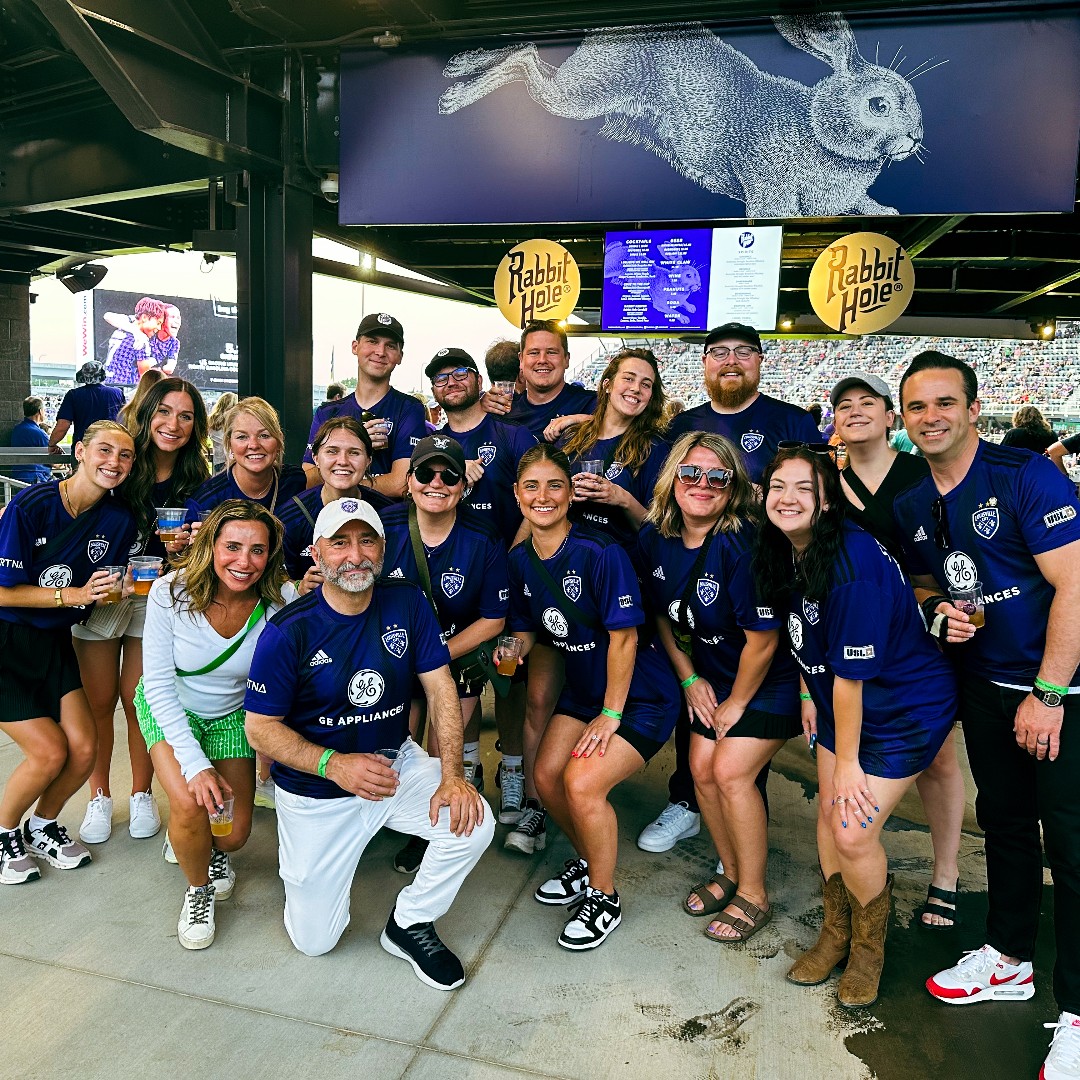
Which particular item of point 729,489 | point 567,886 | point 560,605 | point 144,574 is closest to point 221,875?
point 144,574

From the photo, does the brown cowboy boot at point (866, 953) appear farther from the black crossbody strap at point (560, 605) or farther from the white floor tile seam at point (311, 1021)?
the black crossbody strap at point (560, 605)

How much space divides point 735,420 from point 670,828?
1928mm

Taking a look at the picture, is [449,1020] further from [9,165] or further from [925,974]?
[9,165]

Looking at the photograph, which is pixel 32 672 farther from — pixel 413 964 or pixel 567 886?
pixel 567 886

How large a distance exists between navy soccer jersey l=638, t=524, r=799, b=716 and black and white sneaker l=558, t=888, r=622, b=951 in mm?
900

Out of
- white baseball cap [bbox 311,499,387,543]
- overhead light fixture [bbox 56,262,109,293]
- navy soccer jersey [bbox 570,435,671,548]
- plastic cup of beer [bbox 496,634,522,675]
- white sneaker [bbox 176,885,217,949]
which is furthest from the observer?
overhead light fixture [bbox 56,262,109,293]

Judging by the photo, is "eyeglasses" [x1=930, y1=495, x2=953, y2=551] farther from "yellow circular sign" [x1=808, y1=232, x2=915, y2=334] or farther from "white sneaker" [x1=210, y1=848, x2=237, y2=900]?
"yellow circular sign" [x1=808, y1=232, x2=915, y2=334]

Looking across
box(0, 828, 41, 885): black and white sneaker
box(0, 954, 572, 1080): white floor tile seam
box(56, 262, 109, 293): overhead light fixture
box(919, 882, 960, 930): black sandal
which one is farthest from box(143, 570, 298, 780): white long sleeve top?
box(56, 262, 109, 293): overhead light fixture

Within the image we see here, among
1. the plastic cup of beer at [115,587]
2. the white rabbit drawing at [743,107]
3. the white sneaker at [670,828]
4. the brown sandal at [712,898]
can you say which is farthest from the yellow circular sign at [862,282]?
the plastic cup of beer at [115,587]

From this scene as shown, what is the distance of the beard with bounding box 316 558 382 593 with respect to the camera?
281cm

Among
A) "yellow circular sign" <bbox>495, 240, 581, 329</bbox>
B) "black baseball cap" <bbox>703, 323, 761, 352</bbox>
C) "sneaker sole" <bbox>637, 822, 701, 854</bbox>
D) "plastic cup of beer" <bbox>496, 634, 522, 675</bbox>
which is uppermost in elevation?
"yellow circular sign" <bbox>495, 240, 581, 329</bbox>

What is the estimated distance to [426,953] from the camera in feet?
9.21

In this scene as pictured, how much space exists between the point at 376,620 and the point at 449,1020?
1295mm

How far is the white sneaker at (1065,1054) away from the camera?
2348mm
